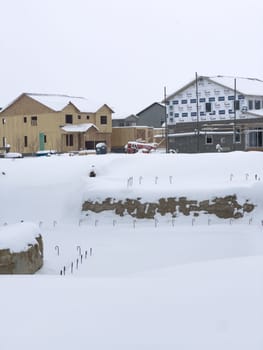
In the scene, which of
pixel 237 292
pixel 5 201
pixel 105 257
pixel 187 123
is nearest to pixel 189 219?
pixel 105 257

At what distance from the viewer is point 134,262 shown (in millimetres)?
14391

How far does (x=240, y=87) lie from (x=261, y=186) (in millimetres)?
22387

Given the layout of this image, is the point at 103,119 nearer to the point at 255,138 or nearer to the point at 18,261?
the point at 255,138

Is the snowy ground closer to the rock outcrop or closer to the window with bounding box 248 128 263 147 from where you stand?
the rock outcrop

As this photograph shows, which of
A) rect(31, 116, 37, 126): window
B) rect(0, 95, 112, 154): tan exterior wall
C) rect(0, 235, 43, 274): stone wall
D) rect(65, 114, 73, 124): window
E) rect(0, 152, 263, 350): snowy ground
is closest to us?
rect(0, 152, 263, 350): snowy ground

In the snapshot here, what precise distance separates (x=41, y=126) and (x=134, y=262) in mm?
31506

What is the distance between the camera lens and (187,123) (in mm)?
42000

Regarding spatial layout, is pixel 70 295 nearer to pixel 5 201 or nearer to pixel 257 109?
pixel 5 201

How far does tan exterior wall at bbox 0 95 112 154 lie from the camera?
43.9m

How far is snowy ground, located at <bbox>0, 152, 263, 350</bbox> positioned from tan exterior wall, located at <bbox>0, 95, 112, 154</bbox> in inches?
655

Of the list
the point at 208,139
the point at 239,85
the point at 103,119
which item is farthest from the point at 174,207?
the point at 103,119

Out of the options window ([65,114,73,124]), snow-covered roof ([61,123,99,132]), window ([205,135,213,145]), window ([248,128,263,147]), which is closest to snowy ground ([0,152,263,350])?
window ([248,128,263,147])

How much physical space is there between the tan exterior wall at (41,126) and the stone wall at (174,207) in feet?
75.2

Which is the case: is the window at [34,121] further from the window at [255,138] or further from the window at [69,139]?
the window at [255,138]
